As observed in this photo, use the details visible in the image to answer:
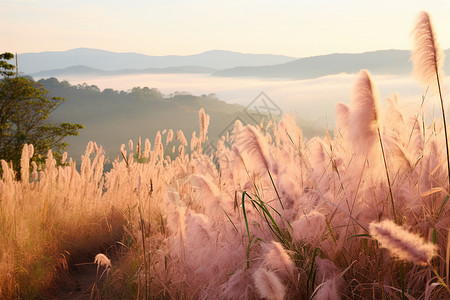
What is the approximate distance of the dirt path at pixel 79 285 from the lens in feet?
11.1

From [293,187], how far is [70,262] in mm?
2392

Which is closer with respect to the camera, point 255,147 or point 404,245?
point 404,245

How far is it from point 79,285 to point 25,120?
32.4 ft

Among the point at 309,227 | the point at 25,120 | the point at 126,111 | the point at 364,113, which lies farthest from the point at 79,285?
the point at 126,111

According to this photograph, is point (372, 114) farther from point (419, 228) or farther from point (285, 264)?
point (419, 228)

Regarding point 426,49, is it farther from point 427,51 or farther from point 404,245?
point 404,245

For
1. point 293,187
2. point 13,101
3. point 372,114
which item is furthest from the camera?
point 13,101

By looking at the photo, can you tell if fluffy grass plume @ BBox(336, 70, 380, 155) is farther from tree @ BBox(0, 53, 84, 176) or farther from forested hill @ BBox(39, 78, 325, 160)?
forested hill @ BBox(39, 78, 325, 160)

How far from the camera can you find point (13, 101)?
12008 millimetres

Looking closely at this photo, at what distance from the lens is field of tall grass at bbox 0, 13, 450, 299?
1729 mm

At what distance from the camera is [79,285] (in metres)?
3.63

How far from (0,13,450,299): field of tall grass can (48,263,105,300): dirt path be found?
9 cm

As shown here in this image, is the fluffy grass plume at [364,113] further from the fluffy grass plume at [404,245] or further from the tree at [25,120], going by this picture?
the tree at [25,120]

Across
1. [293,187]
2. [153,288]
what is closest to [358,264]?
[293,187]
